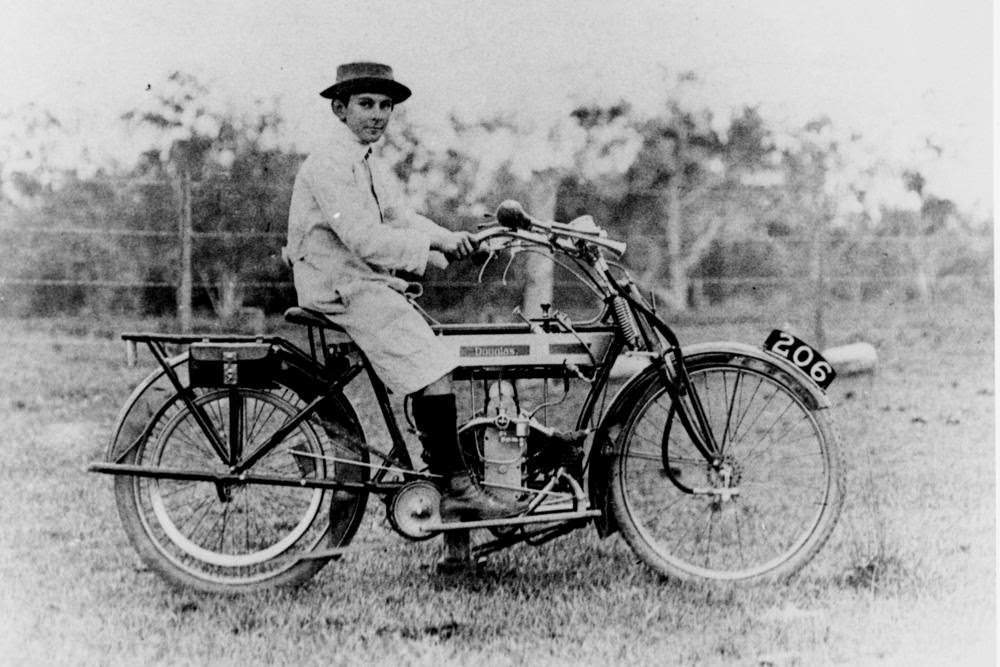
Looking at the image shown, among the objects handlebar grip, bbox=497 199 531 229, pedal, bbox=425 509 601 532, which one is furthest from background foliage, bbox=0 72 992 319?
pedal, bbox=425 509 601 532

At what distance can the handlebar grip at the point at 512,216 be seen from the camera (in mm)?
3703

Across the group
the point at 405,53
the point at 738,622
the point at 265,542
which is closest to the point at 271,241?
the point at 405,53

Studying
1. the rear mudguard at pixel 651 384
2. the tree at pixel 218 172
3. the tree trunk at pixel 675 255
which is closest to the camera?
the rear mudguard at pixel 651 384

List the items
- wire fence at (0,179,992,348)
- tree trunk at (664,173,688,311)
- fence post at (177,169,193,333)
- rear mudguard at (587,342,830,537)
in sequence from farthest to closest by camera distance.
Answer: tree trunk at (664,173,688,311), fence post at (177,169,193,333), wire fence at (0,179,992,348), rear mudguard at (587,342,830,537)

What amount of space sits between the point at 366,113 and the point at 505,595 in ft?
6.51

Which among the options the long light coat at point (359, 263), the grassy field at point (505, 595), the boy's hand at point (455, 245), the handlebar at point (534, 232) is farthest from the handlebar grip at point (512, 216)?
the grassy field at point (505, 595)

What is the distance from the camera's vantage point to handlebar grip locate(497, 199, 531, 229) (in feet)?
12.1

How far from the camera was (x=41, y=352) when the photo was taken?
4.95 meters

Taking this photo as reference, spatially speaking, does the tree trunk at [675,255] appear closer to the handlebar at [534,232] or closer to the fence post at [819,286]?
the fence post at [819,286]

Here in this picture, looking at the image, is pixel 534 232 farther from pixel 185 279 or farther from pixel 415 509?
pixel 185 279

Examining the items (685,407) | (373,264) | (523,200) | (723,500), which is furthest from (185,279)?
(723,500)

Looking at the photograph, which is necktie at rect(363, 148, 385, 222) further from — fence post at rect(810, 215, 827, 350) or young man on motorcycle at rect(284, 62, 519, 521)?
fence post at rect(810, 215, 827, 350)

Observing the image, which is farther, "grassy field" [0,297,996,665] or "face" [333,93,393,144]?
"face" [333,93,393,144]

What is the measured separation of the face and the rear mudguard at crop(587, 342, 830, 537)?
1436mm
